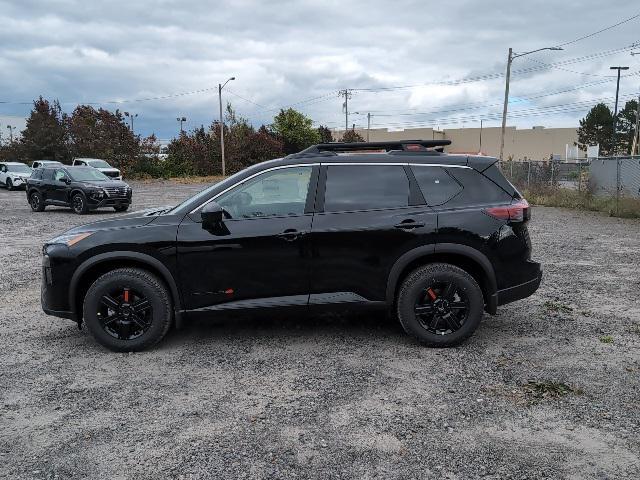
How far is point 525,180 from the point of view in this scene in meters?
24.1

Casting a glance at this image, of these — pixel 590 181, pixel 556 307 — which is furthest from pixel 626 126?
pixel 556 307

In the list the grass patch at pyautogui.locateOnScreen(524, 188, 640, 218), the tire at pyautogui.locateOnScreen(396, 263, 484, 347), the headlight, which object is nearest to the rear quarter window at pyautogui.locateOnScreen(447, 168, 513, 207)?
the tire at pyautogui.locateOnScreen(396, 263, 484, 347)

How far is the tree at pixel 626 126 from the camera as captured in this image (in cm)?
7006

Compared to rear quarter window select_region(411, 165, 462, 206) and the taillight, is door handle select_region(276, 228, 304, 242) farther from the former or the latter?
the taillight

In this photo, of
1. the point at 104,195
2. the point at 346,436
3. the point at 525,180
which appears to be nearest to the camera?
the point at 346,436

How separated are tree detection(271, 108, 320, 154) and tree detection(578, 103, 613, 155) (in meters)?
40.2

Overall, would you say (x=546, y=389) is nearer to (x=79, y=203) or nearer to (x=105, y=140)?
(x=79, y=203)

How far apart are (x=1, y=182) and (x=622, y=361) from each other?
3566cm

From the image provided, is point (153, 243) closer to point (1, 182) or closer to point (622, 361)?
point (622, 361)

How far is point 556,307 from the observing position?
20.5 ft

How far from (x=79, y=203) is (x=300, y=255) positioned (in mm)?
15013

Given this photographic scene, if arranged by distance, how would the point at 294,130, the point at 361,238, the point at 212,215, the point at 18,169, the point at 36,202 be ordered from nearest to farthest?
the point at 212,215 < the point at 361,238 < the point at 36,202 < the point at 18,169 < the point at 294,130

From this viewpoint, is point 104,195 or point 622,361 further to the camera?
point 104,195

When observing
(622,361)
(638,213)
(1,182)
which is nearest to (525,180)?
(638,213)
